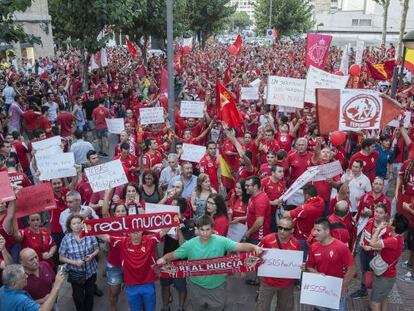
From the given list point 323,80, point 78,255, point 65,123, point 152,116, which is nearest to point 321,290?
point 78,255

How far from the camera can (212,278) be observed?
493cm

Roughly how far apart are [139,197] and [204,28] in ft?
116

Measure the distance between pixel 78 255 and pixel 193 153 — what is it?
3.34 m

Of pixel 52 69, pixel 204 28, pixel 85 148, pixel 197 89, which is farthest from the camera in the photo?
pixel 204 28

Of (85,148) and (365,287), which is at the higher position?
(85,148)

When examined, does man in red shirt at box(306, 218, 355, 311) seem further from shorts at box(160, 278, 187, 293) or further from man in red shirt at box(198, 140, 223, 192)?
man in red shirt at box(198, 140, 223, 192)

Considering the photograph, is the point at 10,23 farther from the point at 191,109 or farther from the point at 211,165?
the point at 211,165

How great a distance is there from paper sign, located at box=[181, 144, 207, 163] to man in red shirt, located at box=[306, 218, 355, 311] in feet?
12.0

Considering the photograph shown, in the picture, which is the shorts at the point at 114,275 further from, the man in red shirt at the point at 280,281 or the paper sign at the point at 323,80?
the paper sign at the point at 323,80

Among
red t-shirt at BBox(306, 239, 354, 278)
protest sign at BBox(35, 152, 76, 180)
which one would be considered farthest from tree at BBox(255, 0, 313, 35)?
red t-shirt at BBox(306, 239, 354, 278)

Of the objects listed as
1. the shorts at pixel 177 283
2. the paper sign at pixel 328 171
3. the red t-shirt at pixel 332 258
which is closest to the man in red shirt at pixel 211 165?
the paper sign at pixel 328 171

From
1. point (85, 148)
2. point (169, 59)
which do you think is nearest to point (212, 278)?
point (85, 148)

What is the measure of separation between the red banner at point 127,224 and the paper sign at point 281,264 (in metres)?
1.08

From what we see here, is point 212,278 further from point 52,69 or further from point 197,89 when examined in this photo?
point 52,69
